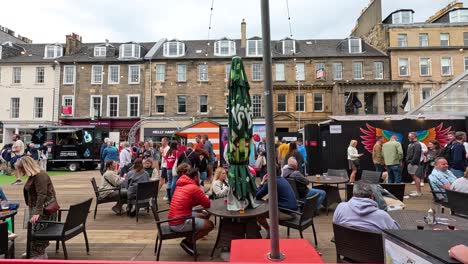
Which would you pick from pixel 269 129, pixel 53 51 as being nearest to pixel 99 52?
pixel 53 51

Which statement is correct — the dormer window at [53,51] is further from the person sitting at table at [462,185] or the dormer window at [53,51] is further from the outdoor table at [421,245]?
the outdoor table at [421,245]

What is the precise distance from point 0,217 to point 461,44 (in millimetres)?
35140

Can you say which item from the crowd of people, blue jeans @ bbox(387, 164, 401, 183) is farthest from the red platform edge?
blue jeans @ bbox(387, 164, 401, 183)

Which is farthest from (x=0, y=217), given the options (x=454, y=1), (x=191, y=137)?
(x=454, y=1)

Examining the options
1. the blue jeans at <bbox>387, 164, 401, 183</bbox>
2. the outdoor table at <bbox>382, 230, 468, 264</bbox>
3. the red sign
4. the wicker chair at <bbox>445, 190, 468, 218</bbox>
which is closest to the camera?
the outdoor table at <bbox>382, 230, 468, 264</bbox>

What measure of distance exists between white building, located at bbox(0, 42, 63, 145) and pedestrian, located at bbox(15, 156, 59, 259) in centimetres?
2740

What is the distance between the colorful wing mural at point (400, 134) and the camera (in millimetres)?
12062

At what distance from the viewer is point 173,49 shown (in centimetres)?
2794

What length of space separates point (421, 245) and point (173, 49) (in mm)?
28949

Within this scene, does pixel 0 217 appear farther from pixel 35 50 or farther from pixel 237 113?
pixel 35 50

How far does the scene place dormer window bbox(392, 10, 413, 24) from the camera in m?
29.0

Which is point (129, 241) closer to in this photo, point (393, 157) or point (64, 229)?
point (64, 229)

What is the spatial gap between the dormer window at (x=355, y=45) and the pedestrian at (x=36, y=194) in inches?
1126

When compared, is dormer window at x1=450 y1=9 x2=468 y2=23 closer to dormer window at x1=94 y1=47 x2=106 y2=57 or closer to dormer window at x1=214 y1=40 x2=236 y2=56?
dormer window at x1=214 y1=40 x2=236 y2=56
